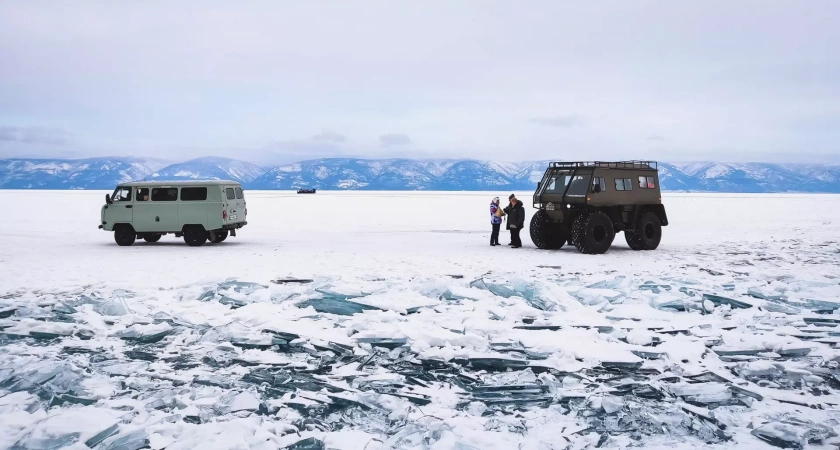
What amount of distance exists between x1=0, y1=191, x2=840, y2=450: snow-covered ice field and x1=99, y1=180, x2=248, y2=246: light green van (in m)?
5.57

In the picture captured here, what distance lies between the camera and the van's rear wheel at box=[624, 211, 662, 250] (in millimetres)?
19477

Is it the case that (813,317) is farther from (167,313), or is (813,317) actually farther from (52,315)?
(52,315)

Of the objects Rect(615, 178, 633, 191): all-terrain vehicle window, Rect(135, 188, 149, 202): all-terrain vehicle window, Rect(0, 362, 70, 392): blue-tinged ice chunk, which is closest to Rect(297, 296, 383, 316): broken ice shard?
Rect(0, 362, 70, 392): blue-tinged ice chunk

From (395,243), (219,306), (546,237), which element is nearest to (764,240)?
(546,237)

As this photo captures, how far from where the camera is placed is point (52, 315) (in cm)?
970

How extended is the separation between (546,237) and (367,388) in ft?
45.7

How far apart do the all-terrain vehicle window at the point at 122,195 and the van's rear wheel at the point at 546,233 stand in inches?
494

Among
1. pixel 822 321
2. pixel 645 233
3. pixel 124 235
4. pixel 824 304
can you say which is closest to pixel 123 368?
pixel 822 321

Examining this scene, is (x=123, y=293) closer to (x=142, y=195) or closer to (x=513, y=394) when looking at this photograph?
(x=513, y=394)

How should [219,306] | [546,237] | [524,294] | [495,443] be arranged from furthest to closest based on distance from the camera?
[546,237] → [524,294] → [219,306] → [495,443]

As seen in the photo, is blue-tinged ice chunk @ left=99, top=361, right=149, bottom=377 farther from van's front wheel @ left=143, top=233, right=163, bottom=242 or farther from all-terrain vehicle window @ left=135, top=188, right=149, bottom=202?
van's front wheel @ left=143, top=233, right=163, bottom=242

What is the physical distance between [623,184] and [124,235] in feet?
50.0

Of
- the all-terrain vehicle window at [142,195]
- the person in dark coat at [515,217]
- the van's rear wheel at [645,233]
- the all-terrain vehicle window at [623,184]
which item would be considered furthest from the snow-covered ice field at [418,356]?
the all-terrain vehicle window at [142,195]

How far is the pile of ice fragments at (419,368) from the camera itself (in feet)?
17.8
